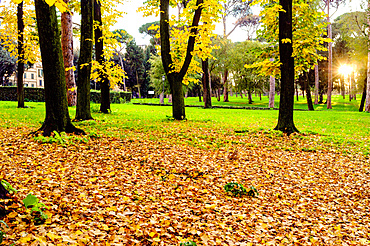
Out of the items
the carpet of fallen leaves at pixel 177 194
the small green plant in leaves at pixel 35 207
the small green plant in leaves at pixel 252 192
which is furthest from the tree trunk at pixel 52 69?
the small green plant in leaves at pixel 252 192

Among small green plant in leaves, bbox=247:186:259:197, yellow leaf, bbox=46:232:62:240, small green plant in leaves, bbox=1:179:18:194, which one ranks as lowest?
small green plant in leaves, bbox=247:186:259:197

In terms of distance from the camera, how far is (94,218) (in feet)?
11.7

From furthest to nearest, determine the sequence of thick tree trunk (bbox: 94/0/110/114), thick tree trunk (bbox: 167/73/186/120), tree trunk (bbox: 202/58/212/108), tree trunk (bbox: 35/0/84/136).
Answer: tree trunk (bbox: 202/58/212/108) → thick tree trunk (bbox: 94/0/110/114) → thick tree trunk (bbox: 167/73/186/120) → tree trunk (bbox: 35/0/84/136)

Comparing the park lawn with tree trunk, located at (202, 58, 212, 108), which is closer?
the park lawn

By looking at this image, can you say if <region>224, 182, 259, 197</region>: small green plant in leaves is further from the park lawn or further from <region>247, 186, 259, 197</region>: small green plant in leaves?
the park lawn

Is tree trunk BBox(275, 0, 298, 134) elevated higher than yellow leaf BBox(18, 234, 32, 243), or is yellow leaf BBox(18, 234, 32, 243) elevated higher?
tree trunk BBox(275, 0, 298, 134)

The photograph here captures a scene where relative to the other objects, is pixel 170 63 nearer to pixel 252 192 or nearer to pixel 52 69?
pixel 52 69

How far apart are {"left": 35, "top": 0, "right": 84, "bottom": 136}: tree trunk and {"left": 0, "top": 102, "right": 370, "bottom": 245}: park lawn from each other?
52cm

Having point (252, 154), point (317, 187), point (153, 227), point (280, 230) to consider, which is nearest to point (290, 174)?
point (317, 187)

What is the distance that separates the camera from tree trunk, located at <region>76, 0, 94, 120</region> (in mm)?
9977

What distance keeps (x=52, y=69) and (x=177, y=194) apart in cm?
456

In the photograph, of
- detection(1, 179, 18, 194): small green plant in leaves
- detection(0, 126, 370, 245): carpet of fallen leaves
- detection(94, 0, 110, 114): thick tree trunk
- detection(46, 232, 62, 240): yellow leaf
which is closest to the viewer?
detection(46, 232, 62, 240): yellow leaf

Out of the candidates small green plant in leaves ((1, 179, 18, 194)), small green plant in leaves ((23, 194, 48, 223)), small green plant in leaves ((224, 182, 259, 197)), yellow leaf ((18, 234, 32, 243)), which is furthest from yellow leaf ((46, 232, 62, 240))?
small green plant in leaves ((224, 182, 259, 197))

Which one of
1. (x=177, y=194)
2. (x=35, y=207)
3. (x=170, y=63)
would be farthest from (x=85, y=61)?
(x=35, y=207)
